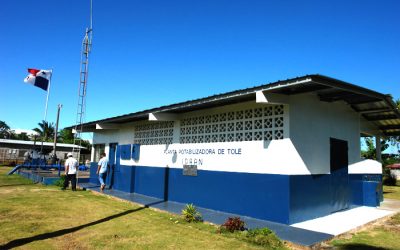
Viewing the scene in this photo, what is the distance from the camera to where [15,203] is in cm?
966

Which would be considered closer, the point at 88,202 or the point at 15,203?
the point at 15,203

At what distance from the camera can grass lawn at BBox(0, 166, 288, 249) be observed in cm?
565

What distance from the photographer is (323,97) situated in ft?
28.2

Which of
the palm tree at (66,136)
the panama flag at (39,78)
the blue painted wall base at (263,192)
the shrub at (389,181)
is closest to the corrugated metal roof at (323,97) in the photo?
the blue painted wall base at (263,192)

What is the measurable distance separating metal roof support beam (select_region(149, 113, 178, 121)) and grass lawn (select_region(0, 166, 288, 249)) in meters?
3.01

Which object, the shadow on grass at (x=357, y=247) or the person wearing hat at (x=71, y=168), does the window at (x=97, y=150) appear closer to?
the person wearing hat at (x=71, y=168)

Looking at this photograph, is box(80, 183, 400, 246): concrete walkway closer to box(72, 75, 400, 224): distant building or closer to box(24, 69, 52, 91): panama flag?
box(72, 75, 400, 224): distant building

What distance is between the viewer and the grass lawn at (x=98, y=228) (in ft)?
18.5

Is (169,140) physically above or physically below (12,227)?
above

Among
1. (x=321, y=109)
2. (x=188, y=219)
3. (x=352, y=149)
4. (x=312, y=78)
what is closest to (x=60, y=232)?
(x=188, y=219)

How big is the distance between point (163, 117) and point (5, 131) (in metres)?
72.4

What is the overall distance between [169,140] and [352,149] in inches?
250

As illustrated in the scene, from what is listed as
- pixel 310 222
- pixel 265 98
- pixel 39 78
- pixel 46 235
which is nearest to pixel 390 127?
pixel 310 222

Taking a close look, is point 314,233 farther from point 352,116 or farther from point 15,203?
point 15,203
